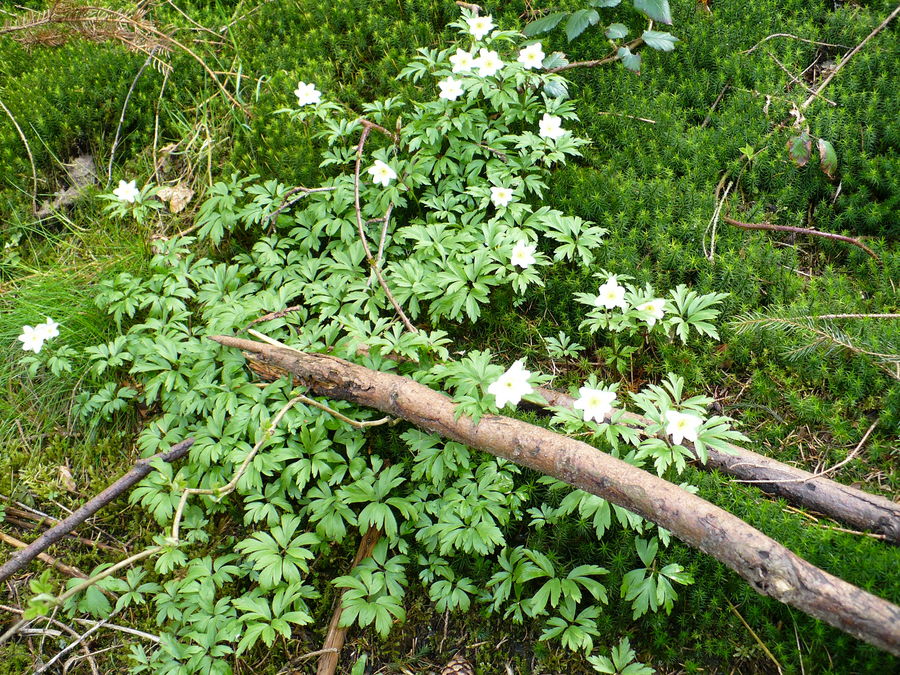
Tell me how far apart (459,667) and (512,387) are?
4.17 ft

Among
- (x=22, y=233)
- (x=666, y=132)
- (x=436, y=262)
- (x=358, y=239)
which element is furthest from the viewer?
(x=22, y=233)

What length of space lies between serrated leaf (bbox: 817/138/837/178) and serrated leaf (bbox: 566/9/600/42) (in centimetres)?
168

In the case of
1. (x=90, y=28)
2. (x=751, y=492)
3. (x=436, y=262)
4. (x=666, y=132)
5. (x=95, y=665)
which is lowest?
(x=95, y=665)

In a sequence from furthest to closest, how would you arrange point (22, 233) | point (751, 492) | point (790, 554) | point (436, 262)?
point (22, 233) → point (436, 262) → point (751, 492) → point (790, 554)

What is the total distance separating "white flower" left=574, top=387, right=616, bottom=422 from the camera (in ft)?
9.20

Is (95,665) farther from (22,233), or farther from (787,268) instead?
(787,268)

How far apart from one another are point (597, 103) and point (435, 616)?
3.44 metres

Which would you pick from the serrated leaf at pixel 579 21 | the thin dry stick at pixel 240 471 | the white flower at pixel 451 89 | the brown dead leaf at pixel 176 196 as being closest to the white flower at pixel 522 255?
the white flower at pixel 451 89

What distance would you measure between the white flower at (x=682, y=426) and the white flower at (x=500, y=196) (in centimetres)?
152

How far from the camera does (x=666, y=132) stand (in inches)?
163

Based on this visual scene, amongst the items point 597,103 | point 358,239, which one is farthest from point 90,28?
point 597,103

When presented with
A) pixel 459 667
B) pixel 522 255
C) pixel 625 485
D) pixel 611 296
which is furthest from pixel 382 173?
pixel 459 667

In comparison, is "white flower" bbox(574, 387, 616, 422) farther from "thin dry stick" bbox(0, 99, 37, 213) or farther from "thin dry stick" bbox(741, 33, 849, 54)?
"thin dry stick" bbox(0, 99, 37, 213)

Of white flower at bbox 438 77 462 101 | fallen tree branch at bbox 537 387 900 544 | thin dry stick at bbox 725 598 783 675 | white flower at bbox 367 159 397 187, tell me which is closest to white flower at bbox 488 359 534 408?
fallen tree branch at bbox 537 387 900 544
